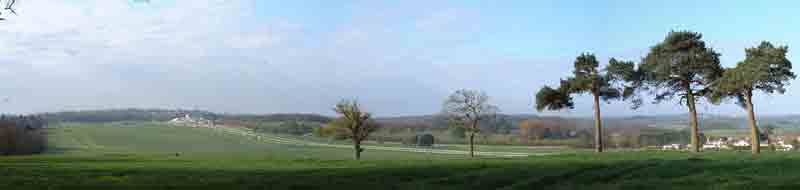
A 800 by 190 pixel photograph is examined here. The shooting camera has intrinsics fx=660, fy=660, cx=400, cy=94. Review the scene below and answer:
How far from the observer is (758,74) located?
148 feet

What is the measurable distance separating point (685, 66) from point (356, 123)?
35251 millimetres

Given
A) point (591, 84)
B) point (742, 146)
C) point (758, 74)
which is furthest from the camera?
point (742, 146)

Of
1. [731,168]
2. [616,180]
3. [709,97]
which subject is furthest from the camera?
[709,97]

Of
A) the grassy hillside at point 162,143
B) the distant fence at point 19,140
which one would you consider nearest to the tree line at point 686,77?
the grassy hillside at point 162,143

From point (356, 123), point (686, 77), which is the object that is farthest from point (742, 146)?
point (356, 123)

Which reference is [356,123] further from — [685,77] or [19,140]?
[19,140]

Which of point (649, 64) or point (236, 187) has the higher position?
point (649, 64)

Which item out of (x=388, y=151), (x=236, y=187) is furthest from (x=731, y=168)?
(x=388, y=151)

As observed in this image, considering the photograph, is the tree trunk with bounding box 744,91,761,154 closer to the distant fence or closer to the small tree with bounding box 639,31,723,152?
the small tree with bounding box 639,31,723,152

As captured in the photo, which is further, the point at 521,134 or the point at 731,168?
the point at 521,134

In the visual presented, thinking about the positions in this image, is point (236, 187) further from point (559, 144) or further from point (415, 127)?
point (415, 127)

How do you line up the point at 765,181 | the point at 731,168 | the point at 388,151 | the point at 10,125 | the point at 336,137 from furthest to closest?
the point at 388,151 < the point at 10,125 < the point at 336,137 < the point at 731,168 < the point at 765,181

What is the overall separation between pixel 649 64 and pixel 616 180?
3058 centimetres

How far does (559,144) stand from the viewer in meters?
118
